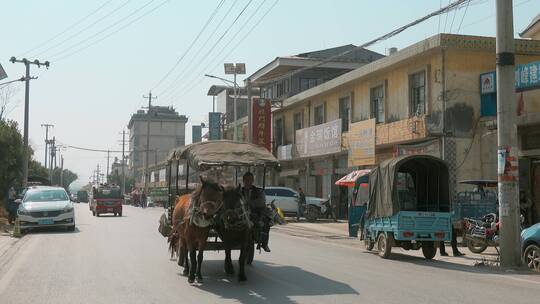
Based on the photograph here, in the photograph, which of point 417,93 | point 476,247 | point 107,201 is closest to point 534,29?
point 417,93

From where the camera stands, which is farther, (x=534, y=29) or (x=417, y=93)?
(x=534, y=29)

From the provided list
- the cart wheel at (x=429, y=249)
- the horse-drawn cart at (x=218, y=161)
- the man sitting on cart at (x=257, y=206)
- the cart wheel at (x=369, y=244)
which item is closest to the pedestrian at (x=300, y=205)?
the cart wheel at (x=369, y=244)

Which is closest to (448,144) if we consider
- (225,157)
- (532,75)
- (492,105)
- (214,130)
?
(492,105)

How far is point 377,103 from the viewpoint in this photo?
31297 mm

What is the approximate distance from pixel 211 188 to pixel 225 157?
135 centimetres

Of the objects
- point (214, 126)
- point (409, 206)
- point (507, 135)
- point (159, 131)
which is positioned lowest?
point (409, 206)

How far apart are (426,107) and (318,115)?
1386 centimetres

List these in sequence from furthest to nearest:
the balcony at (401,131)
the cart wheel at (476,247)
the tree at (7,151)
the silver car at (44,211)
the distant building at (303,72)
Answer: the distant building at (303,72) < the tree at (7,151) < the balcony at (401,131) < the silver car at (44,211) < the cart wheel at (476,247)

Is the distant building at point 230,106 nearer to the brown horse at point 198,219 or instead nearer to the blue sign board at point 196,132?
the blue sign board at point 196,132

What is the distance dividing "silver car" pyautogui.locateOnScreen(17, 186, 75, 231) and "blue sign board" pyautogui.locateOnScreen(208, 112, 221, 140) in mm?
36147

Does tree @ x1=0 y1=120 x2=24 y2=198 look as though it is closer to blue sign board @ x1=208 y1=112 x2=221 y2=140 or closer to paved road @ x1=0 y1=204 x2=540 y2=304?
paved road @ x1=0 y1=204 x2=540 y2=304

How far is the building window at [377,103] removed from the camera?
30750mm

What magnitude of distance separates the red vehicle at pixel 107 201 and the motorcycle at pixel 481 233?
2789 cm

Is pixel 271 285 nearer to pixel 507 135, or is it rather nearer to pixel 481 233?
pixel 507 135
